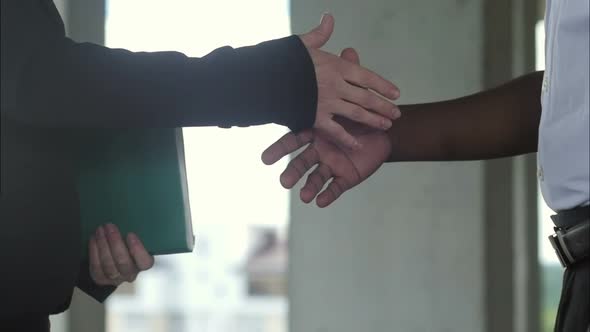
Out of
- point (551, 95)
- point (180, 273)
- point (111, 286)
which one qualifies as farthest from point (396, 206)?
point (180, 273)

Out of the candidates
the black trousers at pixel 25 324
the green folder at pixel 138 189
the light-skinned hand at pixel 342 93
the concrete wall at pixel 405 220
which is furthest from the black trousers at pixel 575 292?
the concrete wall at pixel 405 220

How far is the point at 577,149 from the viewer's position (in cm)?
82

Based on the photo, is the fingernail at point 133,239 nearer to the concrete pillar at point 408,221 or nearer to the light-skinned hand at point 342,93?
the light-skinned hand at point 342,93

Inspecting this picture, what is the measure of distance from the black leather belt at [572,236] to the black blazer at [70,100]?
0.99ft

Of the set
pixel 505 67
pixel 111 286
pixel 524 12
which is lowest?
pixel 111 286

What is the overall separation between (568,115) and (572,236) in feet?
0.42

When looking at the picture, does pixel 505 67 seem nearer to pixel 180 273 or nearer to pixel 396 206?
pixel 396 206

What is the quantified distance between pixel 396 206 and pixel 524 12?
0.98 meters

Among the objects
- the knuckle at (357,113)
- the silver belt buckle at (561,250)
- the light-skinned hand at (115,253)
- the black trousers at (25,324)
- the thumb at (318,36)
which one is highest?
the thumb at (318,36)

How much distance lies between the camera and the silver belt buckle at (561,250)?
851 millimetres

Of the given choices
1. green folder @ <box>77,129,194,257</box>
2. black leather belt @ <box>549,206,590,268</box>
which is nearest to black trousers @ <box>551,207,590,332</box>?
black leather belt @ <box>549,206,590,268</box>

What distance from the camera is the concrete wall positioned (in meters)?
2.15

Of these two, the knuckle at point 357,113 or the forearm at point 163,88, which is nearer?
the forearm at point 163,88

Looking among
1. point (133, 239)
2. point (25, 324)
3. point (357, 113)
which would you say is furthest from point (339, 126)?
point (25, 324)
